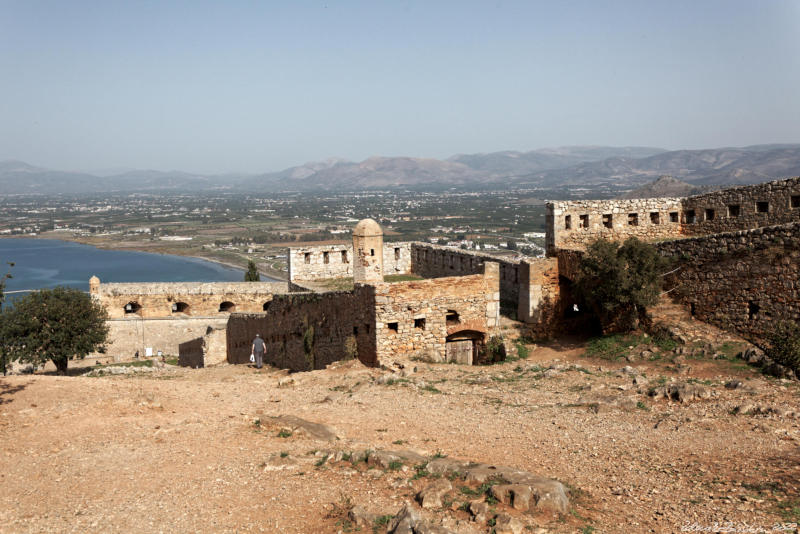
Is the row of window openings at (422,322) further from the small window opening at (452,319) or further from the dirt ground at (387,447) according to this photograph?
the dirt ground at (387,447)

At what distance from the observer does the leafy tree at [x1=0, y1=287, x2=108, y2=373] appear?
82.3ft

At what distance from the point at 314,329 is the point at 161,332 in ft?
62.3

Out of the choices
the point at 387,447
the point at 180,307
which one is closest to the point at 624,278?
the point at 387,447

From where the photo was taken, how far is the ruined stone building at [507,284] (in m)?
14.7

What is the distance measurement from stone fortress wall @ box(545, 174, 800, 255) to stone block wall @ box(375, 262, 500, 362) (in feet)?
14.9

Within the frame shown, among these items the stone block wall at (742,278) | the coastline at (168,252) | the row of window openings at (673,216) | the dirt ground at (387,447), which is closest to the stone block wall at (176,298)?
the row of window openings at (673,216)

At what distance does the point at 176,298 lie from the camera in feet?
114

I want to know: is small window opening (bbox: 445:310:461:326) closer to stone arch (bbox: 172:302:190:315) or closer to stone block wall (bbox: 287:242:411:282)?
stone block wall (bbox: 287:242:411:282)

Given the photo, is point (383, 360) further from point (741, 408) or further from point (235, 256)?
→ point (235, 256)

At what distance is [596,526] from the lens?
6496 millimetres

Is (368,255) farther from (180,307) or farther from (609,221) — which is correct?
(180,307)

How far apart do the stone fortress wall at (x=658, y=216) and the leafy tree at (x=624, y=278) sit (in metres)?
2.57

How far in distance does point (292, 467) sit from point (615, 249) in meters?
10.9

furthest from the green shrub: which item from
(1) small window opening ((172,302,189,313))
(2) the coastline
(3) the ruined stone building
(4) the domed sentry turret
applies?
(2) the coastline
